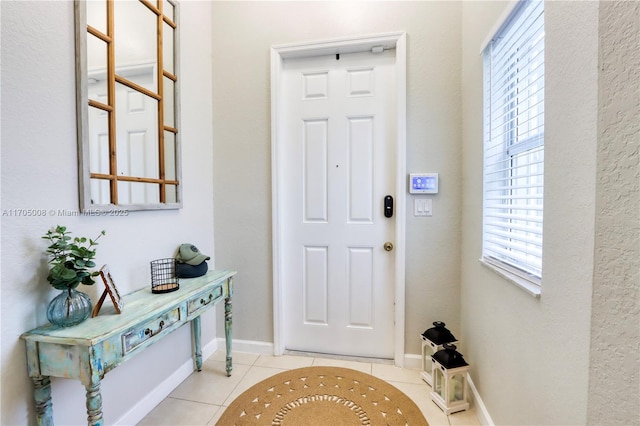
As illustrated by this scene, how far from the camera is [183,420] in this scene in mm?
1515

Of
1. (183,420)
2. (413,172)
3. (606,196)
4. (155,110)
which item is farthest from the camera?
(413,172)

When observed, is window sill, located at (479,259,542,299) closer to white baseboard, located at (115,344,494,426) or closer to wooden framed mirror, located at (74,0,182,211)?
→ white baseboard, located at (115,344,494,426)

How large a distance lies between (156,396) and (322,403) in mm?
960

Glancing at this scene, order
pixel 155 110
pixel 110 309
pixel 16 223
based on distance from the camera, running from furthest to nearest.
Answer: pixel 155 110, pixel 110 309, pixel 16 223

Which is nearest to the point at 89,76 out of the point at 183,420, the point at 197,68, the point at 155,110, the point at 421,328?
the point at 155,110

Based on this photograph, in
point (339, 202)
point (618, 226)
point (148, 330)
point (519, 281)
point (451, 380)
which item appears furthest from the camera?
point (339, 202)

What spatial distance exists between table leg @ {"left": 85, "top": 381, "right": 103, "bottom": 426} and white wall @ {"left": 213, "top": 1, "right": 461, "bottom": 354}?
3.98ft

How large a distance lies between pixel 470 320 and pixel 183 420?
5.69 feet

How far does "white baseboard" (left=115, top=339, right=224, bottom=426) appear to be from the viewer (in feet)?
4.76

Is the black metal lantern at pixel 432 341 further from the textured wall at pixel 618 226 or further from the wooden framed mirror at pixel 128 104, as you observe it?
the wooden framed mirror at pixel 128 104

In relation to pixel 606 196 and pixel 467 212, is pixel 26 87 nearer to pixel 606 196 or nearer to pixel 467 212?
pixel 606 196

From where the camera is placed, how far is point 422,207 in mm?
1937

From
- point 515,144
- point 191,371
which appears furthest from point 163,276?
point 515,144

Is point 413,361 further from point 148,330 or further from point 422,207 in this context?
point 148,330
